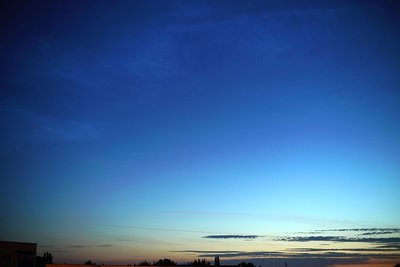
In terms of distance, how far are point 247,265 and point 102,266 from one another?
118 meters

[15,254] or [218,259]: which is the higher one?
[15,254]

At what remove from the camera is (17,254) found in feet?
152

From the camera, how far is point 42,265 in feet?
234

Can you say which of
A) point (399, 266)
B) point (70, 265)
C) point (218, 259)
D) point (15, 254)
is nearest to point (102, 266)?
point (70, 265)

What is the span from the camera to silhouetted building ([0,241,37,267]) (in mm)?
45281

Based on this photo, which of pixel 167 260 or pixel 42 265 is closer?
pixel 42 265

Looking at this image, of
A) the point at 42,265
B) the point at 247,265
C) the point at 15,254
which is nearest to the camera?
the point at 15,254

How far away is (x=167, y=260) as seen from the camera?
614ft

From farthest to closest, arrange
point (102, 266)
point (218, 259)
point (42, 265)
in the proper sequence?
point (218, 259) → point (102, 266) → point (42, 265)

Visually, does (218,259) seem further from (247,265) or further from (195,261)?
(195,261)

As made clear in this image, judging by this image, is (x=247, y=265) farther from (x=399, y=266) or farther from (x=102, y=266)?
(x=102, y=266)

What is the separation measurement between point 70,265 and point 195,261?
128916mm

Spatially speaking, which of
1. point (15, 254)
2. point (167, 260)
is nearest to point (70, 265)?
point (15, 254)

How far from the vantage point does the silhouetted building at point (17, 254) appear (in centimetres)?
4528
